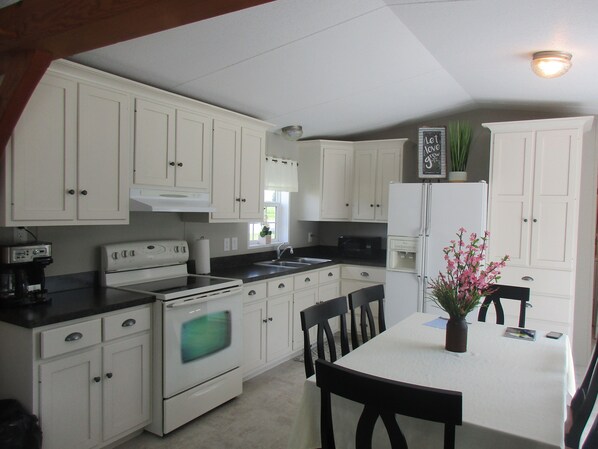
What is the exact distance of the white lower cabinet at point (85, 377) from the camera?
2.15m

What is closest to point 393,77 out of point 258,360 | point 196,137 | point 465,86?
point 465,86

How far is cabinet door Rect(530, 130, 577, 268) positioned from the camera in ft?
12.7

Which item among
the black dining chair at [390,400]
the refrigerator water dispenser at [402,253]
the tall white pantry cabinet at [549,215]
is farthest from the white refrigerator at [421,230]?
the black dining chair at [390,400]

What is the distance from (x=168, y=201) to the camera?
3.04 metres

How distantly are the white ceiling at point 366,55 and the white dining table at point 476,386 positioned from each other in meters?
1.79

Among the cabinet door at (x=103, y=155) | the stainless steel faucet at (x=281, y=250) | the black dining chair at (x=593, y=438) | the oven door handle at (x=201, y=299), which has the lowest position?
the black dining chair at (x=593, y=438)

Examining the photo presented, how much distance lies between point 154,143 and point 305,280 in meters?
1.98

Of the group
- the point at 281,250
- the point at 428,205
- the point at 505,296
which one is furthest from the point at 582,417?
the point at 281,250

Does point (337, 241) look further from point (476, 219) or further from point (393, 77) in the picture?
point (393, 77)

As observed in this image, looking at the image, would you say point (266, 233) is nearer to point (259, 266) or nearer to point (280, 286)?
point (259, 266)

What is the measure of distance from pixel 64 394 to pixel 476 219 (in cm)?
350

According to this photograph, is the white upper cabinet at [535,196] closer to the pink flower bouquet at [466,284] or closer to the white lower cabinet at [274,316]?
the white lower cabinet at [274,316]

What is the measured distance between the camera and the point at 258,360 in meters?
3.69

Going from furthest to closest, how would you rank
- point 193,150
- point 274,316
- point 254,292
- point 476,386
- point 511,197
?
1. point 511,197
2. point 274,316
3. point 254,292
4. point 193,150
5. point 476,386
